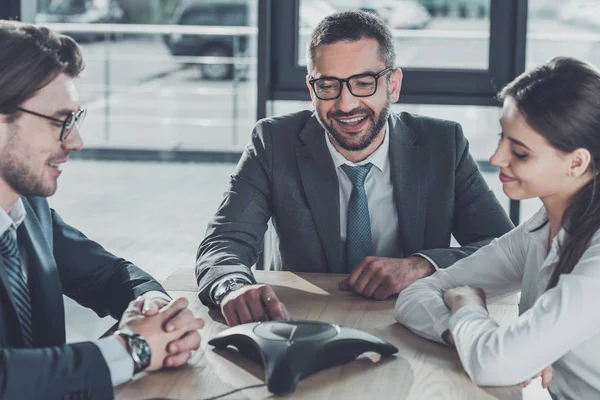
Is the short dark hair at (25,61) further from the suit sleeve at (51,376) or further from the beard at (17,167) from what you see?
the suit sleeve at (51,376)

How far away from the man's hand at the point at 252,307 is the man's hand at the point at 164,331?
5.8 inches

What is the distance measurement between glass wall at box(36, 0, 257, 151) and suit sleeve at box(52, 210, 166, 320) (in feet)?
6.63

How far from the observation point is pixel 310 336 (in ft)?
5.29

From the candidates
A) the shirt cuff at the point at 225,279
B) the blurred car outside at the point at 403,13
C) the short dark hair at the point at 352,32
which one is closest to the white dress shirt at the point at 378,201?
the short dark hair at the point at 352,32

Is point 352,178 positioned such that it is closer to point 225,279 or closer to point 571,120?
point 225,279

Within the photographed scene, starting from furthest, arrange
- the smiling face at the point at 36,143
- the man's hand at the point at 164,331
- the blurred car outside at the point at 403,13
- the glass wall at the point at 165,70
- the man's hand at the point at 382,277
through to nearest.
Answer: the glass wall at the point at 165,70 → the blurred car outside at the point at 403,13 → the man's hand at the point at 382,277 → the smiling face at the point at 36,143 → the man's hand at the point at 164,331

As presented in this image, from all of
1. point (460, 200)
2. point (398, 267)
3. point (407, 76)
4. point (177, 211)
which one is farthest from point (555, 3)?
point (177, 211)

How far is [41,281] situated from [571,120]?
3.52ft

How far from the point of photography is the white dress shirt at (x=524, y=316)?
153cm

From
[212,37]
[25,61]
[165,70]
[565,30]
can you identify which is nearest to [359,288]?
[25,61]

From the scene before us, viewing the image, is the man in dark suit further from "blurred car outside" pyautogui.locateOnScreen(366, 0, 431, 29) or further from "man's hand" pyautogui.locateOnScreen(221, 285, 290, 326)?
"blurred car outside" pyautogui.locateOnScreen(366, 0, 431, 29)

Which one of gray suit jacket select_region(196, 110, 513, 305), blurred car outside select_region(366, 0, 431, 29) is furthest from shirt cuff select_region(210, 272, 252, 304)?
blurred car outside select_region(366, 0, 431, 29)

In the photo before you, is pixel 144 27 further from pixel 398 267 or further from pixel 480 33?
pixel 398 267

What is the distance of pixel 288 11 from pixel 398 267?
5.19ft
